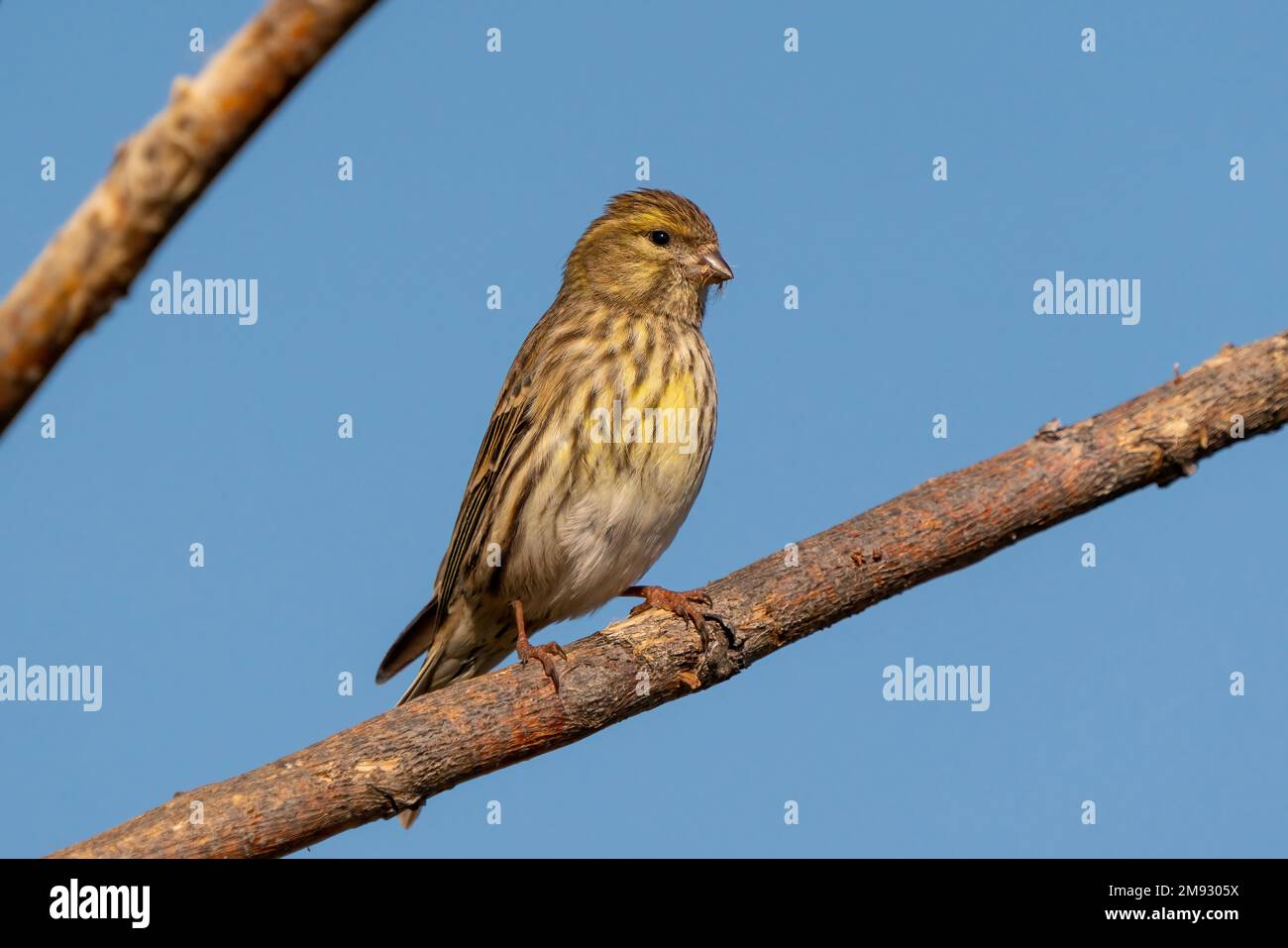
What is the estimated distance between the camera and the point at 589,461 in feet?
20.8

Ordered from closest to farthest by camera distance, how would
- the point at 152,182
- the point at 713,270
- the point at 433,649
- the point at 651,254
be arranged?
the point at 152,182 < the point at 433,649 < the point at 713,270 < the point at 651,254

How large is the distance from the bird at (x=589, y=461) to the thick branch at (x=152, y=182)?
3773 millimetres

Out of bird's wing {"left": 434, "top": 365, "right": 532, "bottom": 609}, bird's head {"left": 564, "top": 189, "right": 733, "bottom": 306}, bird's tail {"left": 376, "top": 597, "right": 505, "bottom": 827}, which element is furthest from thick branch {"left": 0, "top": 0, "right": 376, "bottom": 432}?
bird's head {"left": 564, "top": 189, "right": 733, "bottom": 306}

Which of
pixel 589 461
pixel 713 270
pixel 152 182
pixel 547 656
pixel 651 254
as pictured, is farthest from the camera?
pixel 651 254

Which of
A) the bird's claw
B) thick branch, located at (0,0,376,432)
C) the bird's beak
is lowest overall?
the bird's claw

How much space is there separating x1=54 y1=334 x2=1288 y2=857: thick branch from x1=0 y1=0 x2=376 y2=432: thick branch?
3157 mm

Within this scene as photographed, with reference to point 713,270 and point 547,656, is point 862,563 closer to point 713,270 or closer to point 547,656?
point 547,656

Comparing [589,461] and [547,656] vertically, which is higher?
[589,461]

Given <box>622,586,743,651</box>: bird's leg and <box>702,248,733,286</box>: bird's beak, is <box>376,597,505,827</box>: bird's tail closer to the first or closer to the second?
<box>622,586,743,651</box>: bird's leg

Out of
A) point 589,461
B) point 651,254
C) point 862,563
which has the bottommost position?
point 862,563

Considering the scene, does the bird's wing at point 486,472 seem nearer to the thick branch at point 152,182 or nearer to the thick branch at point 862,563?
the thick branch at point 862,563

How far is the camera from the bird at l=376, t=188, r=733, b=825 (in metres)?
6.35

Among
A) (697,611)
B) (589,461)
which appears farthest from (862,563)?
(589,461)

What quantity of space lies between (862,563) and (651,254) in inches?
88.6
